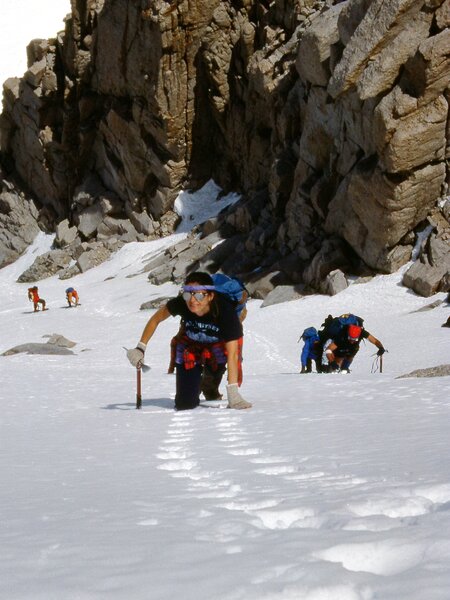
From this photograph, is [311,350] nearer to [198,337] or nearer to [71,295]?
[198,337]

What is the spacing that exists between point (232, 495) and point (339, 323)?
1090 cm

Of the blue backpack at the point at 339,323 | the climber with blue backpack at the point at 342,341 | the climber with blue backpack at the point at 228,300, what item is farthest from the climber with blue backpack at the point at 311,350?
the climber with blue backpack at the point at 228,300

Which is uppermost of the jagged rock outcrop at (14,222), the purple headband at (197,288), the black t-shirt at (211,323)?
the jagged rock outcrop at (14,222)

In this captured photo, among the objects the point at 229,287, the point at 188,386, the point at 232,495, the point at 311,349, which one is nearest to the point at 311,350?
the point at 311,349

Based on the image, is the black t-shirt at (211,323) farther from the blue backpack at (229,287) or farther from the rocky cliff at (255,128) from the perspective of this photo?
the rocky cliff at (255,128)

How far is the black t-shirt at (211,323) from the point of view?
283 inches

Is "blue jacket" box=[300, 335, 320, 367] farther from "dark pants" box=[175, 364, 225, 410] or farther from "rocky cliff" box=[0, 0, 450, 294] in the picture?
"rocky cliff" box=[0, 0, 450, 294]

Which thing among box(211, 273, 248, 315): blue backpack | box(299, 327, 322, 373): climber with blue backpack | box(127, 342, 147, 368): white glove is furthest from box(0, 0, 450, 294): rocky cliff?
box(127, 342, 147, 368): white glove

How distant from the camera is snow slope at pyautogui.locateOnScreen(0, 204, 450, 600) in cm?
206

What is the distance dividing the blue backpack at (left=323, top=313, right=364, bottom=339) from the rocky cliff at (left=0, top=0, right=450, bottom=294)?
11.8 metres

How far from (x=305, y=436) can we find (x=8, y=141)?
6884cm

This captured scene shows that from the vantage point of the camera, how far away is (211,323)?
7352 mm

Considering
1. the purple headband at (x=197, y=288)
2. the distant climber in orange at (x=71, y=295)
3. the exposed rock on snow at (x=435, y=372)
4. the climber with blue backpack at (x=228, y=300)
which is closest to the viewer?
the purple headband at (x=197, y=288)

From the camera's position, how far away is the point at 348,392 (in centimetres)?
894
